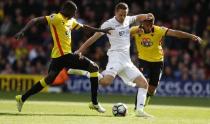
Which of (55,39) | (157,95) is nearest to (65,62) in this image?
(55,39)

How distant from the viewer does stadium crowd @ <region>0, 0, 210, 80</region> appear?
25.9m

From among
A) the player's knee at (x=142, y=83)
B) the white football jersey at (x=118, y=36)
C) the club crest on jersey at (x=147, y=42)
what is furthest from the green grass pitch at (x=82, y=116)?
the club crest on jersey at (x=147, y=42)

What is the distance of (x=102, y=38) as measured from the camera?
88.9 ft

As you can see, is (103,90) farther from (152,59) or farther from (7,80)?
(152,59)

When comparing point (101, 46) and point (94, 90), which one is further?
point (101, 46)

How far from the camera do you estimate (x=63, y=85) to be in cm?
2611

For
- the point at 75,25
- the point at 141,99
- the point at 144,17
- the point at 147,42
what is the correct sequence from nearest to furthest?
1. the point at 141,99
2. the point at 75,25
3. the point at 144,17
4. the point at 147,42

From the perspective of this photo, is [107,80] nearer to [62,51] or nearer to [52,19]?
[62,51]

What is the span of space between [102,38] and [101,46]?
32 centimetres

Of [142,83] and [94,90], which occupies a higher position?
[142,83]

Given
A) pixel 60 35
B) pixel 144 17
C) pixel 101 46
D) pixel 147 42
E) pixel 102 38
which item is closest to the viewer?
pixel 60 35

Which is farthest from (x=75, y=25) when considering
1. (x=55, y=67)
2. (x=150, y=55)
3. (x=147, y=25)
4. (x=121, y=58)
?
(x=150, y=55)

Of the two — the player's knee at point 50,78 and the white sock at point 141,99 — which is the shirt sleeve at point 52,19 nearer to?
the player's knee at point 50,78

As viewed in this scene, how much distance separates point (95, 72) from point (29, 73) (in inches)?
469
